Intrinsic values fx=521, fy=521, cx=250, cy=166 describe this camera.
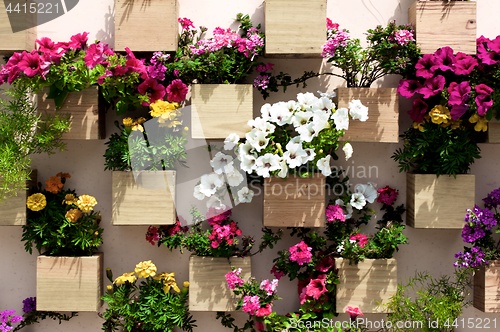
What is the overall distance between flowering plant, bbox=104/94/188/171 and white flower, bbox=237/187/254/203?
0.97 feet

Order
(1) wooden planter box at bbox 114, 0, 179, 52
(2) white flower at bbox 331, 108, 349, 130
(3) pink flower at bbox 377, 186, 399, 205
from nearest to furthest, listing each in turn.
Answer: (2) white flower at bbox 331, 108, 349, 130 < (1) wooden planter box at bbox 114, 0, 179, 52 < (3) pink flower at bbox 377, 186, 399, 205

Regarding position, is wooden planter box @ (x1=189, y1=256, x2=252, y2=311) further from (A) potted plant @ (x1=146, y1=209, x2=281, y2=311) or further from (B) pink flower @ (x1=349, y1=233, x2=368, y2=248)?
(B) pink flower @ (x1=349, y1=233, x2=368, y2=248)

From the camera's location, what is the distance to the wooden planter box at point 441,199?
231 cm

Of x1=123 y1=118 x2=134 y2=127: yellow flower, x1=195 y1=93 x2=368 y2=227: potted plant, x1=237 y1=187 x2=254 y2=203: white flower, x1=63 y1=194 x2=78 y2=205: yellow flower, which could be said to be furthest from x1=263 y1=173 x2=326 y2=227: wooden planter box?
x1=63 y1=194 x2=78 y2=205: yellow flower

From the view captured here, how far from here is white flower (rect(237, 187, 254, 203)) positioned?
7.65ft

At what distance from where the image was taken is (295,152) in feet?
7.23

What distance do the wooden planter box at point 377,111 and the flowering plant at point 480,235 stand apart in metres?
0.49

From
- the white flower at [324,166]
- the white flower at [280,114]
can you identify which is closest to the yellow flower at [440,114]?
the white flower at [324,166]

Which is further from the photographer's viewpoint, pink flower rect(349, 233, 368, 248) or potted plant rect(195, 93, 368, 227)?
pink flower rect(349, 233, 368, 248)

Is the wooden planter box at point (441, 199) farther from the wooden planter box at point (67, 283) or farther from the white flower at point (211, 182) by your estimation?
the wooden planter box at point (67, 283)

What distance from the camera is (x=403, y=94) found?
2258 mm

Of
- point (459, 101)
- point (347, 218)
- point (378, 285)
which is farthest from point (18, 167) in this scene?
point (459, 101)

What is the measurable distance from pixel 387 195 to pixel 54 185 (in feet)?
4.96

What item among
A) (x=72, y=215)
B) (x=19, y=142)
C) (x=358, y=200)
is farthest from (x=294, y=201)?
(x=19, y=142)
